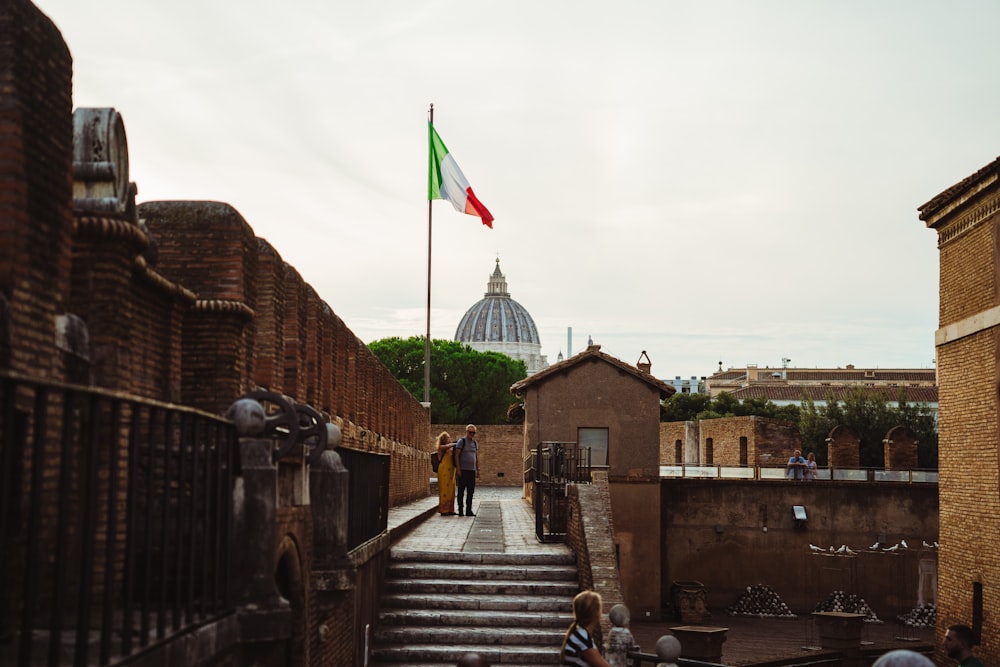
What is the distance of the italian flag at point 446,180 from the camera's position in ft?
108

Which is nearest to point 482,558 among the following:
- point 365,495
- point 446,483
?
point 365,495

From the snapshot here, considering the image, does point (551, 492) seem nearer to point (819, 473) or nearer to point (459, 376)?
point (819, 473)

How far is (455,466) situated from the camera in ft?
69.7

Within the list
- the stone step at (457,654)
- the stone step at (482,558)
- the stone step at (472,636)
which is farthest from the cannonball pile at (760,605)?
the stone step at (457,654)

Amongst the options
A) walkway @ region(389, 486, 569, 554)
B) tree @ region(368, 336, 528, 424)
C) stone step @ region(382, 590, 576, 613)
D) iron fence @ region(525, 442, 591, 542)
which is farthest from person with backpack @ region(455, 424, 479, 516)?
tree @ region(368, 336, 528, 424)

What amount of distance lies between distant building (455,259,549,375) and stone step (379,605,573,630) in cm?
16115

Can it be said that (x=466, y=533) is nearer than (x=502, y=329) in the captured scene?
Yes

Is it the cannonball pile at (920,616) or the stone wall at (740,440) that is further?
the stone wall at (740,440)

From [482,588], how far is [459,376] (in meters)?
61.4

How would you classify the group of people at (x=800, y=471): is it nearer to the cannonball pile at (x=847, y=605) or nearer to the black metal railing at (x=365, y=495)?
the cannonball pile at (x=847, y=605)

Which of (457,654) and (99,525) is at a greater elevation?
(99,525)

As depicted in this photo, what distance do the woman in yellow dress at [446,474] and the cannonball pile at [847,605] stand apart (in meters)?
11.3

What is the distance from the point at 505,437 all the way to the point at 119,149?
51.8 metres

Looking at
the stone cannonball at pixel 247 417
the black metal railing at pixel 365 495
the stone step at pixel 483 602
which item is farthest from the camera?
the stone step at pixel 483 602
